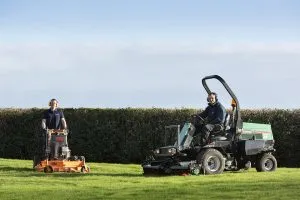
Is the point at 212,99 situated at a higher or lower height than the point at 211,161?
higher

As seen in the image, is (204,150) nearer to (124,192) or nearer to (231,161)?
(231,161)

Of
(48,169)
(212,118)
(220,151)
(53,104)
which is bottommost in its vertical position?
(48,169)

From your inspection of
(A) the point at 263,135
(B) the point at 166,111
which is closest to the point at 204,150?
(A) the point at 263,135

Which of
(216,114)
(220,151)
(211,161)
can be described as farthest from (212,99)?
(211,161)

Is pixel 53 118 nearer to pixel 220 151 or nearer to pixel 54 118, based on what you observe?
pixel 54 118

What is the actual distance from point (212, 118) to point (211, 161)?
1.20 metres

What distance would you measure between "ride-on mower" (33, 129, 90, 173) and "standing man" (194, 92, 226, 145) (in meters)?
3.41

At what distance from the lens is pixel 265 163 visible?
20641 mm

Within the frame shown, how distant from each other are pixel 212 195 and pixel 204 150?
208 inches

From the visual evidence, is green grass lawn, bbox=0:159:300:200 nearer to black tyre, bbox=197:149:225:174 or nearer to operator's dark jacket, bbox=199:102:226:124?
black tyre, bbox=197:149:225:174

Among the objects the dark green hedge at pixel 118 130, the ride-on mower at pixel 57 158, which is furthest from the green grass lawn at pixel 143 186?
the dark green hedge at pixel 118 130

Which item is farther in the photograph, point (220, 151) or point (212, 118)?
point (220, 151)

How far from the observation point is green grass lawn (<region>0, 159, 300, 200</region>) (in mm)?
13594

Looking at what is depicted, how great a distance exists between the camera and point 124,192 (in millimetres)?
14281
